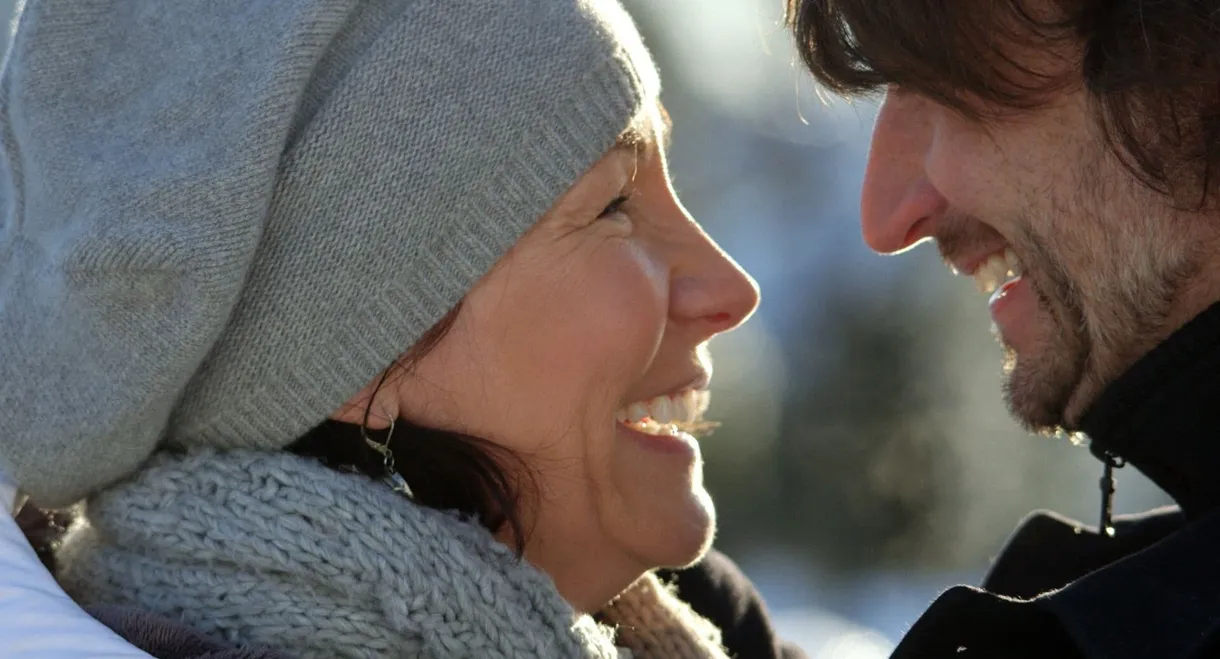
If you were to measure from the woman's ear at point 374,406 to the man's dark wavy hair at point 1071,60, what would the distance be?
0.86 metres

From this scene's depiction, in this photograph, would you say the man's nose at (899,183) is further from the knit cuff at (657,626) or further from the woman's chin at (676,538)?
the knit cuff at (657,626)

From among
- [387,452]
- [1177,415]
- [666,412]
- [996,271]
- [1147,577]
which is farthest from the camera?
[996,271]

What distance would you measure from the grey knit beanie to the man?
1.74ft

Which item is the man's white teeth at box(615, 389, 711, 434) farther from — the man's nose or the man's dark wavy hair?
the man's dark wavy hair

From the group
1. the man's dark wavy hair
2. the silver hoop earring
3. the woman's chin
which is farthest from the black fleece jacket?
the silver hoop earring

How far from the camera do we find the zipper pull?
201 cm

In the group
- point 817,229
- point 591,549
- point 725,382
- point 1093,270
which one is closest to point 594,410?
point 591,549

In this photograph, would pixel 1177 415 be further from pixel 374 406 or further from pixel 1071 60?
pixel 374 406

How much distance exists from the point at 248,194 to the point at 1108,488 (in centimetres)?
136

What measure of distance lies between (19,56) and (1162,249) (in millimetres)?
1626

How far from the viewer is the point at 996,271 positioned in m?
2.25

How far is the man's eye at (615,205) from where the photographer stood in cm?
203

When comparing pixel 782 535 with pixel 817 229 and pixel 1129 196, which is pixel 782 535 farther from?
pixel 1129 196

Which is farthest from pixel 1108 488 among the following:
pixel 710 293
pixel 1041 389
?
pixel 710 293
